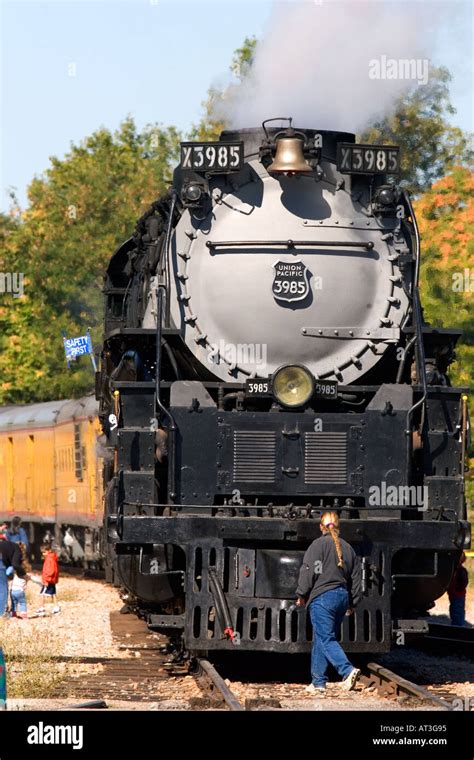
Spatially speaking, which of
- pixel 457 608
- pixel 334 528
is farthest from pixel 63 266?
pixel 334 528

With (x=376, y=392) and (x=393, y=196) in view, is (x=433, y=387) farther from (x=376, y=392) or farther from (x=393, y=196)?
(x=393, y=196)

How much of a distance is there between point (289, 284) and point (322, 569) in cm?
240

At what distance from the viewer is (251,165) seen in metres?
11.7

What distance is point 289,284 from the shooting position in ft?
37.1

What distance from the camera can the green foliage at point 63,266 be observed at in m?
35.6

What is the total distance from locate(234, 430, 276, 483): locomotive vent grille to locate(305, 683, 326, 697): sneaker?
5.38ft

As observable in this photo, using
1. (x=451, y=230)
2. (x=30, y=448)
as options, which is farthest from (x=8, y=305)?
(x=451, y=230)

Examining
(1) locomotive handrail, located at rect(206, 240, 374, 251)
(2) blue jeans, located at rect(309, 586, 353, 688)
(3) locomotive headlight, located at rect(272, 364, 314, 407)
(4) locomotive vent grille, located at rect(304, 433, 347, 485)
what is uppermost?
(1) locomotive handrail, located at rect(206, 240, 374, 251)

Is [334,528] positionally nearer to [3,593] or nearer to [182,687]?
[182,687]

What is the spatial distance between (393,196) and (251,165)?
1.21 m

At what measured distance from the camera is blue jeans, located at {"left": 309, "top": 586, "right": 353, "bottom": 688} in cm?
1016

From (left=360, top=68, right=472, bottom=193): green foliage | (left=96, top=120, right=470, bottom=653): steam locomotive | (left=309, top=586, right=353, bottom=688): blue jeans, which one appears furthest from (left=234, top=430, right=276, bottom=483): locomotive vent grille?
(left=360, top=68, right=472, bottom=193): green foliage

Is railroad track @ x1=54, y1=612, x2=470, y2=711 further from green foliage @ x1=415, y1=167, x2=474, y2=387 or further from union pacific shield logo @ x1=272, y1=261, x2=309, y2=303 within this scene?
green foliage @ x1=415, y1=167, x2=474, y2=387
